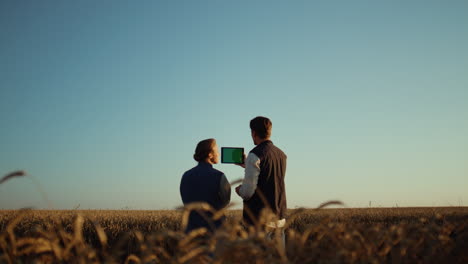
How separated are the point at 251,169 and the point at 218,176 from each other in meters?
0.46

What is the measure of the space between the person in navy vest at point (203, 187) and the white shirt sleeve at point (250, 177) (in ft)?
0.75

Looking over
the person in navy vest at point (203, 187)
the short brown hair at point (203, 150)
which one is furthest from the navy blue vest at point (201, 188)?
the short brown hair at point (203, 150)

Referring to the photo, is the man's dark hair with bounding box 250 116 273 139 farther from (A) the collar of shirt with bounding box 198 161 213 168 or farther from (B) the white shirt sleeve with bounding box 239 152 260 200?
(A) the collar of shirt with bounding box 198 161 213 168

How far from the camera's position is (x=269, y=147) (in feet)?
16.7

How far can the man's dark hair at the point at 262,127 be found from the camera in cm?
516

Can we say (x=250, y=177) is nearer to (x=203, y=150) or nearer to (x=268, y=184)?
(x=268, y=184)

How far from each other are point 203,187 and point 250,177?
64cm

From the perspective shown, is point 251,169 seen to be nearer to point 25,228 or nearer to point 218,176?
point 218,176

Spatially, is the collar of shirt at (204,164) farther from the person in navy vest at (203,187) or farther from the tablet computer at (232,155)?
the tablet computer at (232,155)

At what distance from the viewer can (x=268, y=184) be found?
16.5ft

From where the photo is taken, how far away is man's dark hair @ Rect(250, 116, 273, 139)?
5160 millimetres

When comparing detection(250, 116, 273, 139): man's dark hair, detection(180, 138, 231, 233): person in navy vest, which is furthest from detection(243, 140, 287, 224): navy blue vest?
detection(180, 138, 231, 233): person in navy vest

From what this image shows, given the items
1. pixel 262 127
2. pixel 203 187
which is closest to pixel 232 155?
pixel 262 127

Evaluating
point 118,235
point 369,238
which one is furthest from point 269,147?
point 118,235
